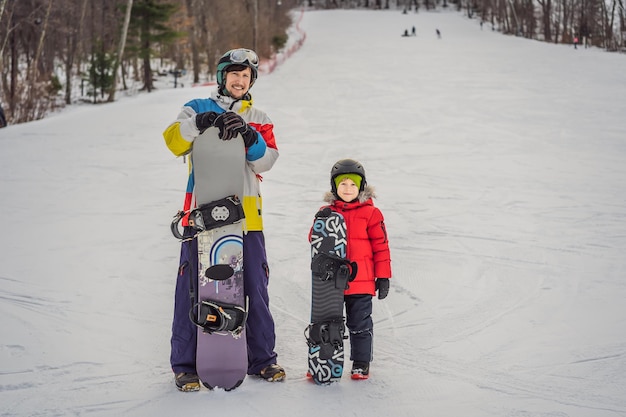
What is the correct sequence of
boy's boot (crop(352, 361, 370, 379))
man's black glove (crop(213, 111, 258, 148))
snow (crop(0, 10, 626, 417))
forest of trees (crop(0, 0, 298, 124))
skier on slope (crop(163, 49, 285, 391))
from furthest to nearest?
forest of trees (crop(0, 0, 298, 124)) < boy's boot (crop(352, 361, 370, 379)) < snow (crop(0, 10, 626, 417)) < skier on slope (crop(163, 49, 285, 391)) < man's black glove (crop(213, 111, 258, 148))

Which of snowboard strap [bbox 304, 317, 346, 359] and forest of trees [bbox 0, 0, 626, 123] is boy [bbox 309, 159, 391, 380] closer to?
snowboard strap [bbox 304, 317, 346, 359]

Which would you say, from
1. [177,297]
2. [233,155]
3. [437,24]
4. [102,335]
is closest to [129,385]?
[177,297]

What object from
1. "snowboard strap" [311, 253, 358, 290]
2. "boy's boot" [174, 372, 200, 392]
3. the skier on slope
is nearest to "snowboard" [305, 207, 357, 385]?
"snowboard strap" [311, 253, 358, 290]

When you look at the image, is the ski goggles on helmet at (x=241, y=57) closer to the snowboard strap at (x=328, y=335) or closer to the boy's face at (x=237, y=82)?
the boy's face at (x=237, y=82)

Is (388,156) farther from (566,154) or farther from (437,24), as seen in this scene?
(437,24)

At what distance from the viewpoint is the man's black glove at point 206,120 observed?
2889 mm

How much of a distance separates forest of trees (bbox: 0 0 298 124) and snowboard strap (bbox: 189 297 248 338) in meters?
14.1

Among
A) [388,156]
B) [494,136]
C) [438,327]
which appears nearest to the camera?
[438,327]

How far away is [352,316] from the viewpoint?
324 centimetres

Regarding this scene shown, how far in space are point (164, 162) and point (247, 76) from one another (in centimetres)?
657

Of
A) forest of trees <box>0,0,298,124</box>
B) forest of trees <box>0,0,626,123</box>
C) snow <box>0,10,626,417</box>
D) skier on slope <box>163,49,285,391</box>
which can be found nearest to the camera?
skier on slope <box>163,49,285,391</box>

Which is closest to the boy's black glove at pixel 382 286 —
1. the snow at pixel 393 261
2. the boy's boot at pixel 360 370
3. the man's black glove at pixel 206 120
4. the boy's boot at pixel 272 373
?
the boy's boot at pixel 360 370

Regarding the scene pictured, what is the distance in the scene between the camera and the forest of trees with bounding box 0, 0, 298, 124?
19.7 m

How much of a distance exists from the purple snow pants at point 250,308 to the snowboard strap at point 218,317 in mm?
155
